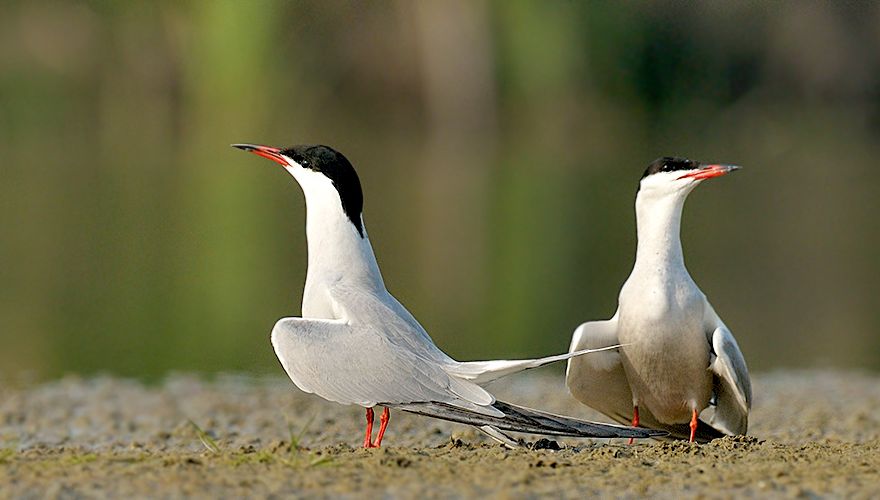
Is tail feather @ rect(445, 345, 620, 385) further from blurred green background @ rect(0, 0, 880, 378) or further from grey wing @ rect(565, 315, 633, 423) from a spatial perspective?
blurred green background @ rect(0, 0, 880, 378)

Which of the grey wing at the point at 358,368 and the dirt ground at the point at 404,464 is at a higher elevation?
the grey wing at the point at 358,368

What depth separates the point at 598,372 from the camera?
695cm

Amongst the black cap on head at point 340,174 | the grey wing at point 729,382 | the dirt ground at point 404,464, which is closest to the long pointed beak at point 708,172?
the grey wing at point 729,382

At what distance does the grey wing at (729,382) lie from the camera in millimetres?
6598

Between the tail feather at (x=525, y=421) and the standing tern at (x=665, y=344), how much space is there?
1031mm

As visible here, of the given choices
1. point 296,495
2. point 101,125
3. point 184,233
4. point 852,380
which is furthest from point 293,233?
point 101,125

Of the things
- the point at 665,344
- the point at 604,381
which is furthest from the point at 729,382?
the point at 604,381

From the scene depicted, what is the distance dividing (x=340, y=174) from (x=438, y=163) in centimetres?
2196

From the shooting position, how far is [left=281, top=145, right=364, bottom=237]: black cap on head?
6.28 meters

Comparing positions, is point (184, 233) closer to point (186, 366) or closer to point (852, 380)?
point (186, 366)

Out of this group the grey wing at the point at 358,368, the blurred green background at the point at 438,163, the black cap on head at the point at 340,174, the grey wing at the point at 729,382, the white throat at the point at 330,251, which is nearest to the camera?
the grey wing at the point at 358,368

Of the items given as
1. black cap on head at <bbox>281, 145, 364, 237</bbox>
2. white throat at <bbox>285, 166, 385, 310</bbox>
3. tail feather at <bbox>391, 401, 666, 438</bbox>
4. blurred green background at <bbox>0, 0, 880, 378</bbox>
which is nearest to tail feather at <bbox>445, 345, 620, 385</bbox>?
tail feather at <bbox>391, 401, 666, 438</bbox>

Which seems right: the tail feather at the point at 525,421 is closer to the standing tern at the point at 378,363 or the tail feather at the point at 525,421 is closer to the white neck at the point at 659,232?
the standing tern at the point at 378,363

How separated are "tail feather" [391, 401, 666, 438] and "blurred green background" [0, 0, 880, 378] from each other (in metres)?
5.49
